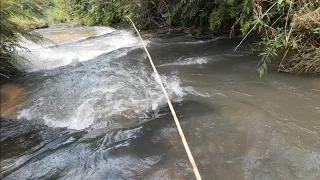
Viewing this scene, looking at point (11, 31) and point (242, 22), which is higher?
point (11, 31)

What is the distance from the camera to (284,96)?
13.4 feet

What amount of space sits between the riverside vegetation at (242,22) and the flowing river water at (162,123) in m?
0.35

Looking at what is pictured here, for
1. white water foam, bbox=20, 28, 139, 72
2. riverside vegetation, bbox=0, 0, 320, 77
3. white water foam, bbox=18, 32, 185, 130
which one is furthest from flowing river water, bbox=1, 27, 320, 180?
white water foam, bbox=20, 28, 139, 72

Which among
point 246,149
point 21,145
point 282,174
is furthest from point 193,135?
point 21,145

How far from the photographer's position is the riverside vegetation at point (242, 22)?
4.44 metres

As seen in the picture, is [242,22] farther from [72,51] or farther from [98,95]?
[72,51]

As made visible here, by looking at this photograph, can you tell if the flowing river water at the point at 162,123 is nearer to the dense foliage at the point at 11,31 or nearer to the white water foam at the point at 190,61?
the white water foam at the point at 190,61

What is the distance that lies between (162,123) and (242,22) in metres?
3.18

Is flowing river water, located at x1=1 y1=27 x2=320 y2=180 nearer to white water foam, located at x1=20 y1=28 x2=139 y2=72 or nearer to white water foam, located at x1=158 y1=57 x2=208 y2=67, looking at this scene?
white water foam, located at x1=158 y1=57 x2=208 y2=67

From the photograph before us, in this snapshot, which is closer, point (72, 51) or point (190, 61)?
point (190, 61)

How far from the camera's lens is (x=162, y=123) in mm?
3703

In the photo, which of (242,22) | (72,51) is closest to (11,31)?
(72,51)

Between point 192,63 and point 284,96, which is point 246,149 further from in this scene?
point 192,63

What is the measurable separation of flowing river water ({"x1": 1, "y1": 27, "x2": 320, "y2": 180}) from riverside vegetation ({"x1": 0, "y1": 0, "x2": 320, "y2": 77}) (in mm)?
346
